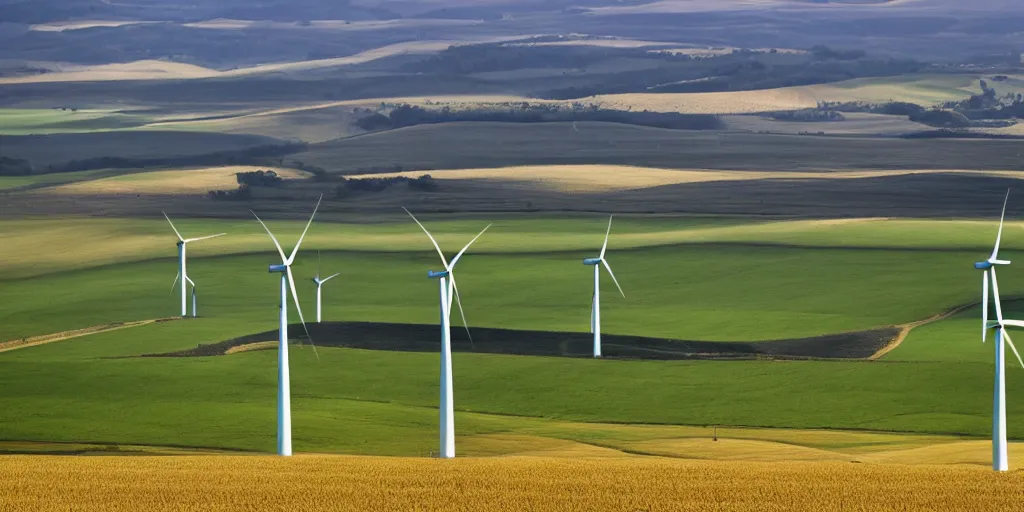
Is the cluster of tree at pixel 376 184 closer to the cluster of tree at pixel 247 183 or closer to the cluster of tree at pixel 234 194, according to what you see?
the cluster of tree at pixel 247 183

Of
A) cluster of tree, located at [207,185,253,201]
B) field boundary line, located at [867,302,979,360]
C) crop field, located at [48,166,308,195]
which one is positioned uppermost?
field boundary line, located at [867,302,979,360]

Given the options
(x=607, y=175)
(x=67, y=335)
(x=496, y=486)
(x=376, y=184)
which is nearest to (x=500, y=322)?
(x=67, y=335)

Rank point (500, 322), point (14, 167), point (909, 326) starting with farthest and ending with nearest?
point (14, 167) → point (500, 322) → point (909, 326)

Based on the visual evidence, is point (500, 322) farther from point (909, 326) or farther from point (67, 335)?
point (67, 335)

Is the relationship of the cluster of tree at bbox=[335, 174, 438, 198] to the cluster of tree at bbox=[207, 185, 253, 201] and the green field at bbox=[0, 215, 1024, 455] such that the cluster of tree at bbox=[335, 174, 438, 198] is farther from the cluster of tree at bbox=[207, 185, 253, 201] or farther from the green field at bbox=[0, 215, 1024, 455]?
the green field at bbox=[0, 215, 1024, 455]

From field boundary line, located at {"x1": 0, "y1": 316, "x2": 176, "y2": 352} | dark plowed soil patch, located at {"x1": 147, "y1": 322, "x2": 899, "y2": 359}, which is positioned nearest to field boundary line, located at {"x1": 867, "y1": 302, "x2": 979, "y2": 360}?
dark plowed soil patch, located at {"x1": 147, "y1": 322, "x2": 899, "y2": 359}

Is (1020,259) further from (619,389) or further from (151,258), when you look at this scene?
(151,258)
